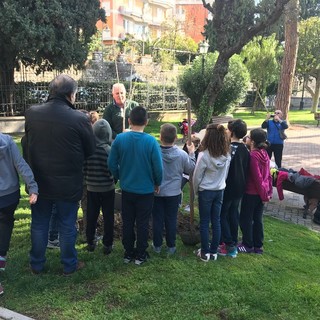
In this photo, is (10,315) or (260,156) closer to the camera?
(10,315)

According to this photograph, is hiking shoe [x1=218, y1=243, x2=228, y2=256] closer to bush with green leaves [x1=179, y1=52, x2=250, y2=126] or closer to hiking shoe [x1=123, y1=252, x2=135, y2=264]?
hiking shoe [x1=123, y1=252, x2=135, y2=264]

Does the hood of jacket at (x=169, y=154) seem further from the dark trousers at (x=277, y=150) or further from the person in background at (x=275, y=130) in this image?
the dark trousers at (x=277, y=150)

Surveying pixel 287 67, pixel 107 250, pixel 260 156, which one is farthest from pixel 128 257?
pixel 287 67

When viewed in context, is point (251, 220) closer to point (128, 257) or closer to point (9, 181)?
point (128, 257)

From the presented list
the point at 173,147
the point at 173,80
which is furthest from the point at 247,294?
the point at 173,80

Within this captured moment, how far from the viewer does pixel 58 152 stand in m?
3.27

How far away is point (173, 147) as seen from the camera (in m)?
3.96

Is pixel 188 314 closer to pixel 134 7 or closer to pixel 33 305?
pixel 33 305

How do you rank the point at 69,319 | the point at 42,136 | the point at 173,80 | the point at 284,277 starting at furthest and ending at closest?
the point at 173,80
the point at 284,277
the point at 42,136
the point at 69,319

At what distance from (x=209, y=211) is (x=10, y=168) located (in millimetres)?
2051

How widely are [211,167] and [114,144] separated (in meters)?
1.05

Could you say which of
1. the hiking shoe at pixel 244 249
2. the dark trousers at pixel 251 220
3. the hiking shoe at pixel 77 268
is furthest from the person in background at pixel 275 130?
the hiking shoe at pixel 77 268

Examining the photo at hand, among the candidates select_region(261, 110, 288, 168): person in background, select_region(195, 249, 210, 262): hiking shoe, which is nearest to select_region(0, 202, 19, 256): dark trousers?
select_region(195, 249, 210, 262): hiking shoe

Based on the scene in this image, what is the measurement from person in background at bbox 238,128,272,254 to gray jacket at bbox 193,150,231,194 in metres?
0.46
